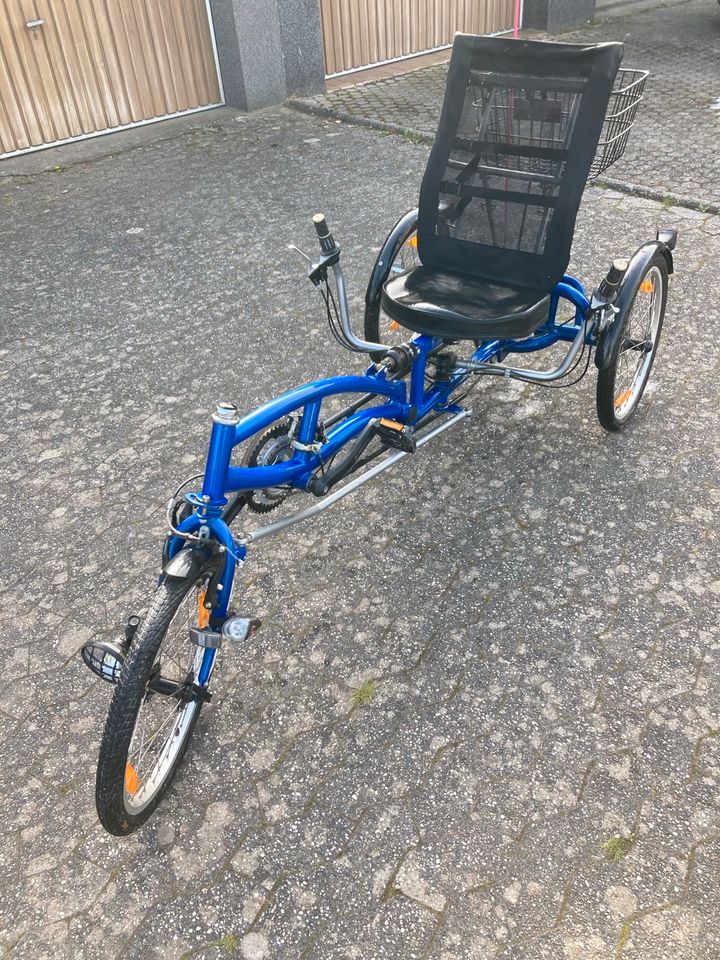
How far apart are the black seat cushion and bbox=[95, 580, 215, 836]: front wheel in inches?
53.2

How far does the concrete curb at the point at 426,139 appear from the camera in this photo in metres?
5.73

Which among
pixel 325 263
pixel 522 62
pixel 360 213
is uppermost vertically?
pixel 522 62

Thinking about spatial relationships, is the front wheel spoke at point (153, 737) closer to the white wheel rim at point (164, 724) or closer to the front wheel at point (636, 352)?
the white wheel rim at point (164, 724)

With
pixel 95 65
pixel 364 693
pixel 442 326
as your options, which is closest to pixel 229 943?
pixel 364 693

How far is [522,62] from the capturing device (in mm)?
3047

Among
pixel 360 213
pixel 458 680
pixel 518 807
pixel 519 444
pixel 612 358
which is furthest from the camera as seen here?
pixel 360 213

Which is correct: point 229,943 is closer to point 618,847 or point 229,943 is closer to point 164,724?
point 164,724

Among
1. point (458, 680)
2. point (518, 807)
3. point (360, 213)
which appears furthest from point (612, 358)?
point (360, 213)

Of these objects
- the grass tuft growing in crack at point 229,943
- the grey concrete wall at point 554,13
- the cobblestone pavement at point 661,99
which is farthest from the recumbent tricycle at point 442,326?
the grey concrete wall at point 554,13

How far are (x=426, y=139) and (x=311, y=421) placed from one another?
218 inches

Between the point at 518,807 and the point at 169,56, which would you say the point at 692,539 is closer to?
the point at 518,807

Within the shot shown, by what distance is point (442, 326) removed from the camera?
9.66 feet

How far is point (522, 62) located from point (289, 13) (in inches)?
240

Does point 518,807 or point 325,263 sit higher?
point 325,263
